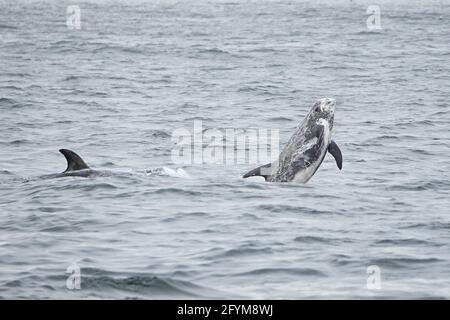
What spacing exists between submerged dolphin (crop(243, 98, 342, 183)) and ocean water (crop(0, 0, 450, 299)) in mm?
301

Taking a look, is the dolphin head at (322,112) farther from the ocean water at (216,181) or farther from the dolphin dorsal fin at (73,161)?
the dolphin dorsal fin at (73,161)

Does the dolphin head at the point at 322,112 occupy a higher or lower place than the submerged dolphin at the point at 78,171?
higher

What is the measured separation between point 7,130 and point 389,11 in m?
55.8

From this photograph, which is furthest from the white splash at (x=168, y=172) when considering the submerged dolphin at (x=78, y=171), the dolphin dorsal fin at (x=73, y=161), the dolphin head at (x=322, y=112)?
the dolphin head at (x=322, y=112)

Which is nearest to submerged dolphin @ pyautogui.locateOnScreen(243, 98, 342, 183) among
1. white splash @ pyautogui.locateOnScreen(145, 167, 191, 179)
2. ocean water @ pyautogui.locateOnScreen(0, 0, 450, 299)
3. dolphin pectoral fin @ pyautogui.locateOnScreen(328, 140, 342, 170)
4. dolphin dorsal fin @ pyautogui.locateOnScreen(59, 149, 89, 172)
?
dolphin pectoral fin @ pyautogui.locateOnScreen(328, 140, 342, 170)

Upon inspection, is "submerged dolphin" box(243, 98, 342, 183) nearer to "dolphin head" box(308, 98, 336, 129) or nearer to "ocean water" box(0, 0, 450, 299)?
"dolphin head" box(308, 98, 336, 129)

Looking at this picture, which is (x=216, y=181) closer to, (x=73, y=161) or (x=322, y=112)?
(x=322, y=112)

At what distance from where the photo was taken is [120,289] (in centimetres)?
1142

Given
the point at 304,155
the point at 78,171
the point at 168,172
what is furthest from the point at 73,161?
the point at 304,155

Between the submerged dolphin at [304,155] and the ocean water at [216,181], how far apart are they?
30 cm

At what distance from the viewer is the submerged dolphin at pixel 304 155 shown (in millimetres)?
17953

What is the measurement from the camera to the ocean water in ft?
39.8

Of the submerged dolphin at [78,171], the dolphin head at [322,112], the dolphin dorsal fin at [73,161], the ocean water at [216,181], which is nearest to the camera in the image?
the ocean water at [216,181]

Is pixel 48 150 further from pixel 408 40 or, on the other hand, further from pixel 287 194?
pixel 408 40
